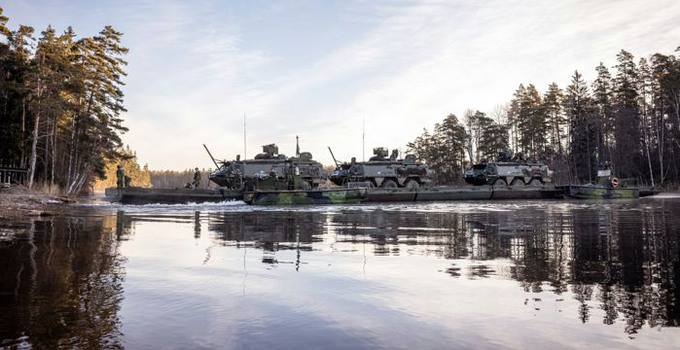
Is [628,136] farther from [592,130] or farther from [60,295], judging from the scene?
[60,295]

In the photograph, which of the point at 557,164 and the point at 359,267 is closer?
the point at 359,267

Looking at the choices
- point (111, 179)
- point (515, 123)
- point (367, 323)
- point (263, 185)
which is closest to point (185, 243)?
point (367, 323)

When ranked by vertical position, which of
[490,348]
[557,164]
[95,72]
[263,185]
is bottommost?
[490,348]

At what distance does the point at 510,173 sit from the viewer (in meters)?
45.0

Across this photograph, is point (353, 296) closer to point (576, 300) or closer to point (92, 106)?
point (576, 300)

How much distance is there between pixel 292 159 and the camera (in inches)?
1394

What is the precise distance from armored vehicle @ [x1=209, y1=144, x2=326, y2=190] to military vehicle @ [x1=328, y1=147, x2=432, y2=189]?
498cm

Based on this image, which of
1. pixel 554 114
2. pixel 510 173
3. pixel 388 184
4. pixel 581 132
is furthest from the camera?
pixel 554 114

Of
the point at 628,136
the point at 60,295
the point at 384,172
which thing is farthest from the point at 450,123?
the point at 60,295

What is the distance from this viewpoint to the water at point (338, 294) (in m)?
3.37

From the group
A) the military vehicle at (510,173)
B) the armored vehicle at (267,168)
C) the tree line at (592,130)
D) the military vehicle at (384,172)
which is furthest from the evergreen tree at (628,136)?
the armored vehicle at (267,168)

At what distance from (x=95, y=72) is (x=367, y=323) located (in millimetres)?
42942

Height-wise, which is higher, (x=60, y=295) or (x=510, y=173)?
(x=510, y=173)

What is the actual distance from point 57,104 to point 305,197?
58.2 feet
